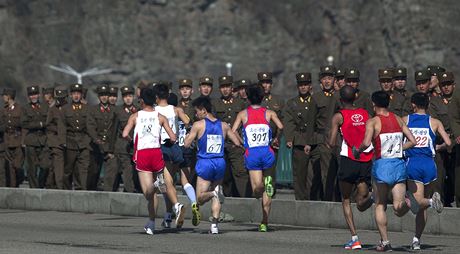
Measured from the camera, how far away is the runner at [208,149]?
816 inches

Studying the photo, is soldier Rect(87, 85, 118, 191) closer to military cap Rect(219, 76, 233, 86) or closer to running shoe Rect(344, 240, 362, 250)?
military cap Rect(219, 76, 233, 86)

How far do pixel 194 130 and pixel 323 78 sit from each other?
3963 millimetres

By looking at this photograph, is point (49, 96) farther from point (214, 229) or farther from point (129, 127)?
point (214, 229)

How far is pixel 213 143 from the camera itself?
2081 centimetres

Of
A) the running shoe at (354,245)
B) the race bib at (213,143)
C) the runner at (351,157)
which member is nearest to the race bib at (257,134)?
the race bib at (213,143)

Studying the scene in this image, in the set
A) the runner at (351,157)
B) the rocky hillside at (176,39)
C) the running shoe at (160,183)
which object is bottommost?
the running shoe at (160,183)

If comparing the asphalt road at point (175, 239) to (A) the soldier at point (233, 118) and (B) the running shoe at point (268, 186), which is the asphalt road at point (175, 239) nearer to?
(B) the running shoe at point (268, 186)

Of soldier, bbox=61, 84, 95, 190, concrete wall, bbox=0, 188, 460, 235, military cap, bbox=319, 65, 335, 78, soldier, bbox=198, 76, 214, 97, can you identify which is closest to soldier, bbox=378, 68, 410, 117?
military cap, bbox=319, 65, 335, 78

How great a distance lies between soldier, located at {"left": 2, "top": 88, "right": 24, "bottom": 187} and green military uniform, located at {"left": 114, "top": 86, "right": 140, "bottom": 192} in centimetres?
291

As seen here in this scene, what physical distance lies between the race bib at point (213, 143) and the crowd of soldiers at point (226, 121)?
2248 mm

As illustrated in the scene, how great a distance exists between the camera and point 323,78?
79.5ft

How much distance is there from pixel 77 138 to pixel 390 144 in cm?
1309

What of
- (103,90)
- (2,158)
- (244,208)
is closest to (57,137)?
(103,90)

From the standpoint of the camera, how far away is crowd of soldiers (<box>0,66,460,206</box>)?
75.9 ft
